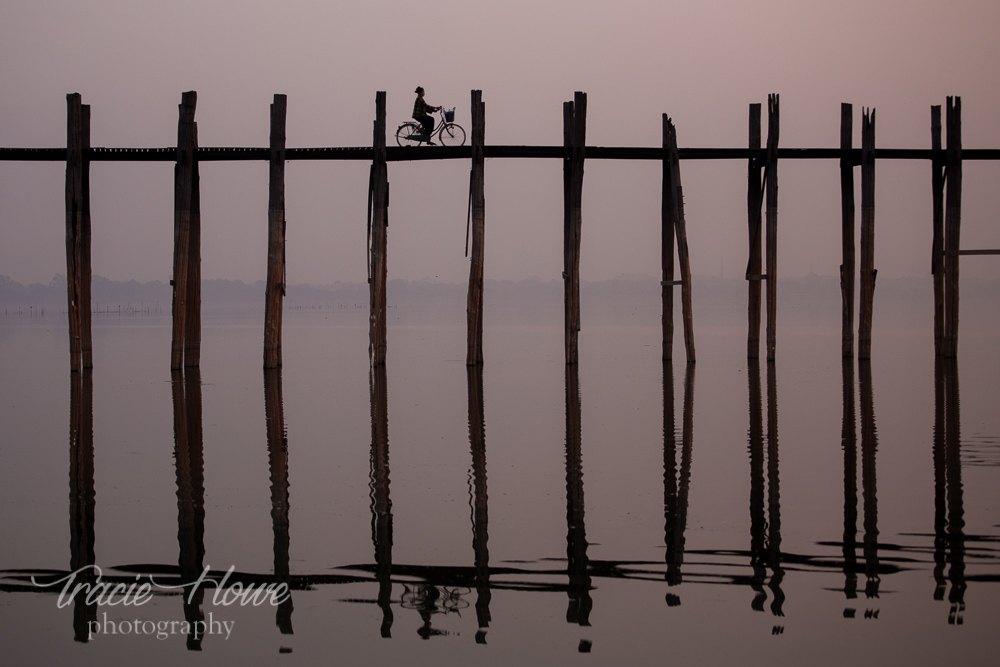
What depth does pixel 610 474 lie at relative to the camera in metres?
6.78

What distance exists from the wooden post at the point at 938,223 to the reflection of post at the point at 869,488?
16.4 ft

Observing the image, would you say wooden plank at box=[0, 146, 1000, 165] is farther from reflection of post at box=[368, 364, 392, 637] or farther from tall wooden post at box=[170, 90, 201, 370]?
reflection of post at box=[368, 364, 392, 637]

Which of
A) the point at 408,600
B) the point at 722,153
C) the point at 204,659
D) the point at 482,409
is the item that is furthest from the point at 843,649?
the point at 722,153

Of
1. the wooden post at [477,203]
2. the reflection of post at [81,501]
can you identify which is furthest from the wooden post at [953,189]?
the reflection of post at [81,501]

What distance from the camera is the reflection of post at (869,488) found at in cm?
443

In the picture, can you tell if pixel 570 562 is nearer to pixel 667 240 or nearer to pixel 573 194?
pixel 573 194

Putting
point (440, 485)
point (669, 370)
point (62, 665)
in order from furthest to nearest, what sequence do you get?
point (669, 370), point (440, 485), point (62, 665)

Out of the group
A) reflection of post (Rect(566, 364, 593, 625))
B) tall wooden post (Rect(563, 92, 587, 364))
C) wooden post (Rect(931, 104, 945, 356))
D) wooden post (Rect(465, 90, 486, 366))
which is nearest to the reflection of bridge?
reflection of post (Rect(566, 364, 593, 625))

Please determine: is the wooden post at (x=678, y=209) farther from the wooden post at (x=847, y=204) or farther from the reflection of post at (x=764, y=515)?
the reflection of post at (x=764, y=515)

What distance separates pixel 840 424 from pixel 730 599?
18.2 feet

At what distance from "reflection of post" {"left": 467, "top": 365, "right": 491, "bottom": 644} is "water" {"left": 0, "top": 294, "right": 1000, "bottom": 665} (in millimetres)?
20

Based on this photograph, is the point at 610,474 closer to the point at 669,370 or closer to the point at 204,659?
the point at 204,659

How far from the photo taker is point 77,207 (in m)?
13.9

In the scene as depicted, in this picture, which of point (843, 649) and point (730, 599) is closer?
point (843, 649)
